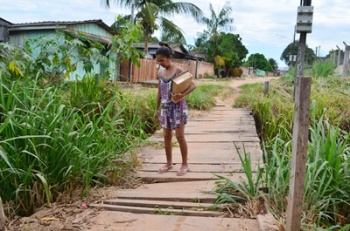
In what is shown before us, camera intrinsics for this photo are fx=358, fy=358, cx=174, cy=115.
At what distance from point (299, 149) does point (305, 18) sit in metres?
1.70

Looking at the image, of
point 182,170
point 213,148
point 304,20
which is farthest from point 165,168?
point 304,20

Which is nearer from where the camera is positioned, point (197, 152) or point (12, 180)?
point (12, 180)

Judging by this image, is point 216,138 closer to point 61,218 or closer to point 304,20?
point 304,20

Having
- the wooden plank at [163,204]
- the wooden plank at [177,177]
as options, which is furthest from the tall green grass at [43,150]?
the wooden plank at [163,204]

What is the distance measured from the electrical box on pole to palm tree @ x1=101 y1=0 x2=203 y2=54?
605 inches

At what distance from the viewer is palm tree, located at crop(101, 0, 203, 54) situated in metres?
18.8

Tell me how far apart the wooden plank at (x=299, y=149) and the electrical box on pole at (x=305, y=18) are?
55.8 inches

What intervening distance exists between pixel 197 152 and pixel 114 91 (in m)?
1.50

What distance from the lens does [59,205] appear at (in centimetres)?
291

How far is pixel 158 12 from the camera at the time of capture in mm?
20344

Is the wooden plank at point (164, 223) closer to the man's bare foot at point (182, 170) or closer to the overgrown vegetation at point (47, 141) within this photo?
the overgrown vegetation at point (47, 141)

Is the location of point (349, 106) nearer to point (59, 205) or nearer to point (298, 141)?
point (298, 141)

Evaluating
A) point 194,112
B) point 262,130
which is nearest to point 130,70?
point 194,112

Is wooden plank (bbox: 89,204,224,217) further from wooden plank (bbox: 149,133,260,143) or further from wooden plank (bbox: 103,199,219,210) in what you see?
wooden plank (bbox: 149,133,260,143)
